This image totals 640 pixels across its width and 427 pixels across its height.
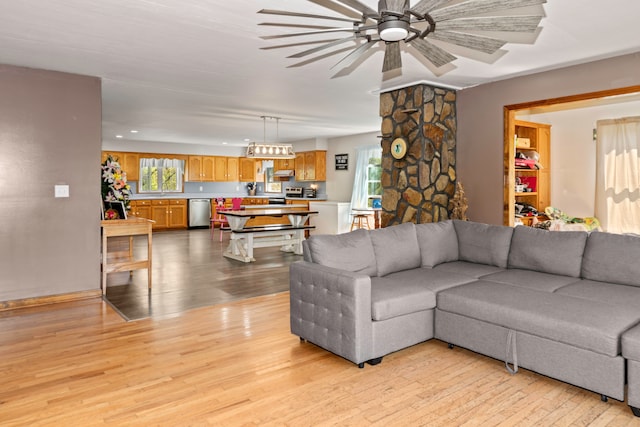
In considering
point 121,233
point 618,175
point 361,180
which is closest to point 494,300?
point 618,175

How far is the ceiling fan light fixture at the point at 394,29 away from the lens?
2.11 metres

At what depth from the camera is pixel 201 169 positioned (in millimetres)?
12484

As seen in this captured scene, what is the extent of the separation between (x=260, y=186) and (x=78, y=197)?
8.99 m

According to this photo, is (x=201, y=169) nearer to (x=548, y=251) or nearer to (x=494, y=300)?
(x=548, y=251)

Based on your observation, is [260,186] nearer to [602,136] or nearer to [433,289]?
[602,136]

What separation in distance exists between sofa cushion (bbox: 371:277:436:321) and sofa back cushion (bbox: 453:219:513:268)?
3.45 feet

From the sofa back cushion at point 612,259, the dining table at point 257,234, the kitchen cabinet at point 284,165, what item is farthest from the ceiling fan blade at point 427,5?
the kitchen cabinet at point 284,165

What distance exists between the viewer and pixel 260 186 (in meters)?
13.8

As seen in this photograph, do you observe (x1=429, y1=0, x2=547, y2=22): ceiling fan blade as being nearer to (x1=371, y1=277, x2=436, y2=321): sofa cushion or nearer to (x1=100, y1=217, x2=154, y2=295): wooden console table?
(x1=371, y1=277, x2=436, y2=321): sofa cushion

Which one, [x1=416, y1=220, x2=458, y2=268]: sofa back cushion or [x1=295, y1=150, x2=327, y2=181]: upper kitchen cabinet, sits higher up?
[x1=295, y1=150, x2=327, y2=181]: upper kitchen cabinet

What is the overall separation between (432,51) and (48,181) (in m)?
4.15

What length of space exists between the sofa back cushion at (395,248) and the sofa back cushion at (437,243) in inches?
2.8

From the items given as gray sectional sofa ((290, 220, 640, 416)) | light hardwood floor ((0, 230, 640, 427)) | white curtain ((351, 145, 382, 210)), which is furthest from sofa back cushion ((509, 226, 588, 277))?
white curtain ((351, 145, 382, 210))

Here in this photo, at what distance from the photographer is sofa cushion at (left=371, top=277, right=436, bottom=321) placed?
3.01 m
